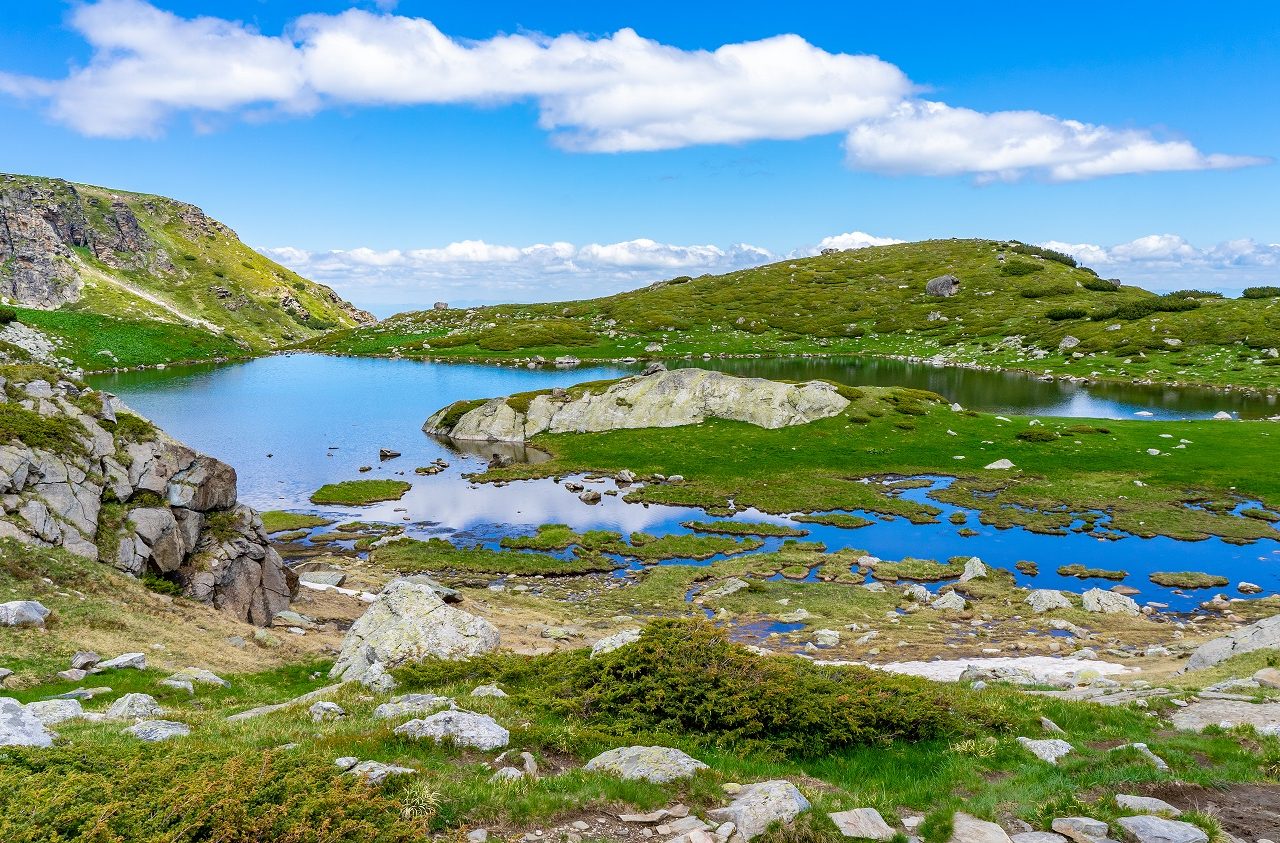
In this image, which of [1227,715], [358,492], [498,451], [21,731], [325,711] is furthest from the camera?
[498,451]

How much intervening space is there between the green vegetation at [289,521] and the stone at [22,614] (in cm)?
3132

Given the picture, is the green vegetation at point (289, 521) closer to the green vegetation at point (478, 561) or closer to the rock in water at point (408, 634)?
the green vegetation at point (478, 561)

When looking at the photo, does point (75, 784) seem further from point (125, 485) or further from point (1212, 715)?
point (125, 485)

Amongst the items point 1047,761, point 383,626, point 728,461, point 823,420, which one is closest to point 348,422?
point 728,461

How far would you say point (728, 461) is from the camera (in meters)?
69.0

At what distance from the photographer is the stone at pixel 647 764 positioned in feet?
41.5

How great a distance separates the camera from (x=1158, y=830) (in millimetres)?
10922

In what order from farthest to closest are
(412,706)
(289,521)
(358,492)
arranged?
(358,492)
(289,521)
(412,706)

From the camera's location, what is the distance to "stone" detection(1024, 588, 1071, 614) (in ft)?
121

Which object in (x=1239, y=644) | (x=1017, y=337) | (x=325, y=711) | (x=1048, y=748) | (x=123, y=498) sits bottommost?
(x=1239, y=644)

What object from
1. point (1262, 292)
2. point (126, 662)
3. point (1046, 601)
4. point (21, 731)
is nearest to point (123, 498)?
point (126, 662)

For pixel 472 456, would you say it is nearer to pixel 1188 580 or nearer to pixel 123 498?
pixel 123 498

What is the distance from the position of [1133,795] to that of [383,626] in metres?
21.2

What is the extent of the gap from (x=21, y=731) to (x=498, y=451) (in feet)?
218
